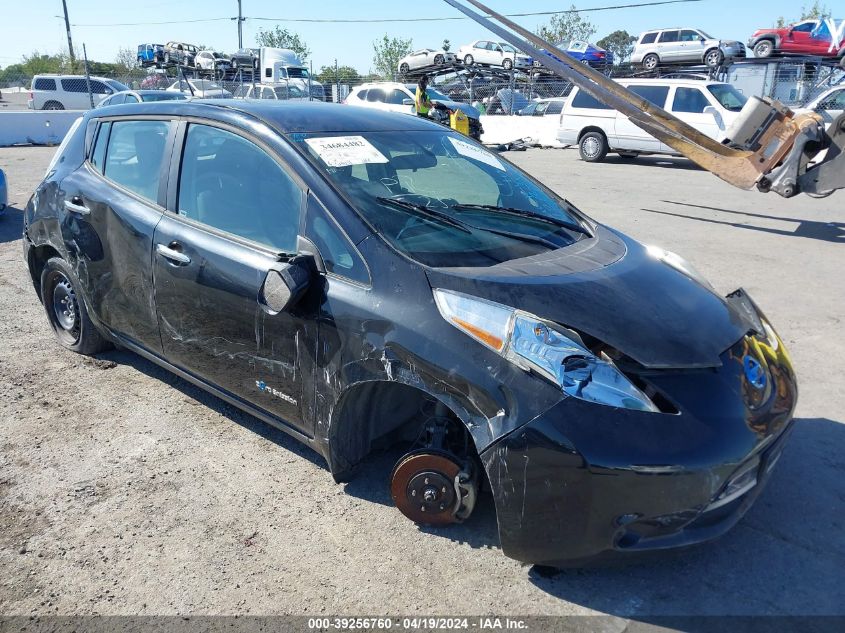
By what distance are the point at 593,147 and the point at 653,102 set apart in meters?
1.73

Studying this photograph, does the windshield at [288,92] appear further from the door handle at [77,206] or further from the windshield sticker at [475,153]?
the windshield sticker at [475,153]

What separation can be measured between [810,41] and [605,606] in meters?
27.8

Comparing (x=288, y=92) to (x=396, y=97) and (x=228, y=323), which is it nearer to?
(x=396, y=97)

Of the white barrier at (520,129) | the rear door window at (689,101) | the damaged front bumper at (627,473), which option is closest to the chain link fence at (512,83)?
the white barrier at (520,129)

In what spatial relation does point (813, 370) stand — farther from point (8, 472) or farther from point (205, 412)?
point (8, 472)

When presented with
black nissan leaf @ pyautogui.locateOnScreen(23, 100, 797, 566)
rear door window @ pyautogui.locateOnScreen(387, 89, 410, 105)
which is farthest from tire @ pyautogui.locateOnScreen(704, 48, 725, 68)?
black nissan leaf @ pyautogui.locateOnScreen(23, 100, 797, 566)

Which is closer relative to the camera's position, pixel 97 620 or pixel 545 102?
pixel 97 620

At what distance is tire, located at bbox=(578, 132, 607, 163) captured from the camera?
16625 mm

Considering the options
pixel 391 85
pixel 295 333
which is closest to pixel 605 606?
pixel 295 333

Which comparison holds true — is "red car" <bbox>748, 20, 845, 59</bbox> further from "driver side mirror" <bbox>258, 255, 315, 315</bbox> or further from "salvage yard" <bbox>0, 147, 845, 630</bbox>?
"driver side mirror" <bbox>258, 255, 315, 315</bbox>

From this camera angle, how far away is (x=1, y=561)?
257cm

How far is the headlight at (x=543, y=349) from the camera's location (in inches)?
87.0

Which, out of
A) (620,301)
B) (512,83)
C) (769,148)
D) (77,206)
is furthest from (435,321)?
(512,83)

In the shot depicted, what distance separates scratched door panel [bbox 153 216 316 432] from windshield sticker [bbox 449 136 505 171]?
135 centimetres
